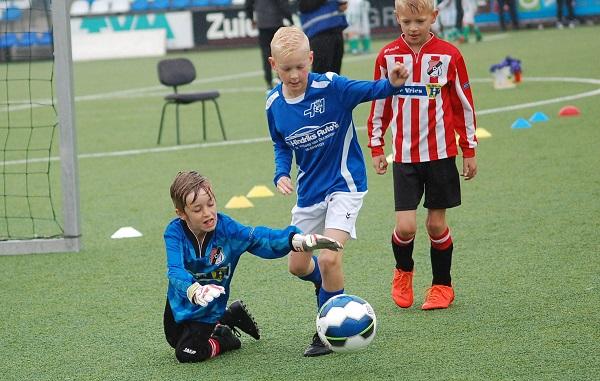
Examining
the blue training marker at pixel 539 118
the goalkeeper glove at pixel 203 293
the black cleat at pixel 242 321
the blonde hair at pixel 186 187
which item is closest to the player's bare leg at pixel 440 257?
the black cleat at pixel 242 321

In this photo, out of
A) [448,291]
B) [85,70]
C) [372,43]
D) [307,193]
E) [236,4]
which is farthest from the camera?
[236,4]

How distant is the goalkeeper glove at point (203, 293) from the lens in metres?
4.92

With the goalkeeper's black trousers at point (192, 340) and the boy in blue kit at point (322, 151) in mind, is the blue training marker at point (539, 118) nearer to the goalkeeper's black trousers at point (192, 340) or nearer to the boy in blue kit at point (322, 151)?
→ the boy in blue kit at point (322, 151)

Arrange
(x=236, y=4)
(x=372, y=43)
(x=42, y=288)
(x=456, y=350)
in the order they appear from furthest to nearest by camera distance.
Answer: (x=236, y=4) < (x=372, y=43) < (x=42, y=288) < (x=456, y=350)

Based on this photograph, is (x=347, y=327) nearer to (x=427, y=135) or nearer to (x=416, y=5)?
(x=427, y=135)

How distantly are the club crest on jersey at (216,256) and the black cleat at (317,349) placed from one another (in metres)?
0.57

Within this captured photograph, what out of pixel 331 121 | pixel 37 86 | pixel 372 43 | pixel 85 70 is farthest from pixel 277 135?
pixel 372 43

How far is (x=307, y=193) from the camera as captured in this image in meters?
5.71

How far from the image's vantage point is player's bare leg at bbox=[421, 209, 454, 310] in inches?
244

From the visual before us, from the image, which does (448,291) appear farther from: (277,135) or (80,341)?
(80,341)

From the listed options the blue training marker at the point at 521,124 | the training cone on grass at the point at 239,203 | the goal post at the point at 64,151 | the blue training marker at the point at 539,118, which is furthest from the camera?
the blue training marker at the point at 539,118

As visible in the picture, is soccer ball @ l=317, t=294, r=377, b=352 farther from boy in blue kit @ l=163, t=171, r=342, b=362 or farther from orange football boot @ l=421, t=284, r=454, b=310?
orange football boot @ l=421, t=284, r=454, b=310

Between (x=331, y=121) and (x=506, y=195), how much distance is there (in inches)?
158

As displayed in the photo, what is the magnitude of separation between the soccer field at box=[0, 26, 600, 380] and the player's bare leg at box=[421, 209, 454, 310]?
0.12m
